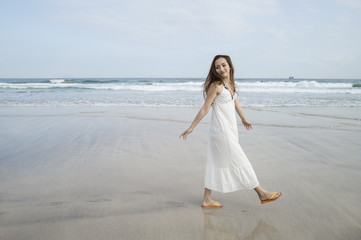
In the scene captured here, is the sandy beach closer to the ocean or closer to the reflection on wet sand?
the reflection on wet sand

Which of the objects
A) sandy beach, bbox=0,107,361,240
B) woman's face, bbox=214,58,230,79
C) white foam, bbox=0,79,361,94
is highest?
woman's face, bbox=214,58,230,79

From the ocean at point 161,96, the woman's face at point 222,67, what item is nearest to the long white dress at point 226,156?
the woman's face at point 222,67

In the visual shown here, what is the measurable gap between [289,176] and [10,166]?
4028mm

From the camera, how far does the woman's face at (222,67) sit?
117 inches

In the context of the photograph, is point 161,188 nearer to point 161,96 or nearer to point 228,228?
point 228,228

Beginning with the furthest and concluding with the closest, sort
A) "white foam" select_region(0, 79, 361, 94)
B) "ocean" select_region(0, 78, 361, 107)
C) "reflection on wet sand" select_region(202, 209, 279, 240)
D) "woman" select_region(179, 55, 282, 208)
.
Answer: "white foam" select_region(0, 79, 361, 94) → "ocean" select_region(0, 78, 361, 107) → "woman" select_region(179, 55, 282, 208) → "reflection on wet sand" select_region(202, 209, 279, 240)

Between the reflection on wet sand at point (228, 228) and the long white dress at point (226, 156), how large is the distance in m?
0.28

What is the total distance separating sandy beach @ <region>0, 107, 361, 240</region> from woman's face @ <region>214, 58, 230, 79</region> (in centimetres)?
142

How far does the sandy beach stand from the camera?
2506mm

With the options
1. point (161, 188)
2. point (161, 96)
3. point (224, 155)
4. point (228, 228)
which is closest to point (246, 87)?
point (161, 96)

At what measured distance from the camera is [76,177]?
3688 mm

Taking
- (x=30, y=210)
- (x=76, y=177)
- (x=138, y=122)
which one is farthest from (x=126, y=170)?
(x=138, y=122)

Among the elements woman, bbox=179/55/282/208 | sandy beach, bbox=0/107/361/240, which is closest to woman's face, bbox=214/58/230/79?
woman, bbox=179/55/282/208

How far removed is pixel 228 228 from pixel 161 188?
1.11 meters
